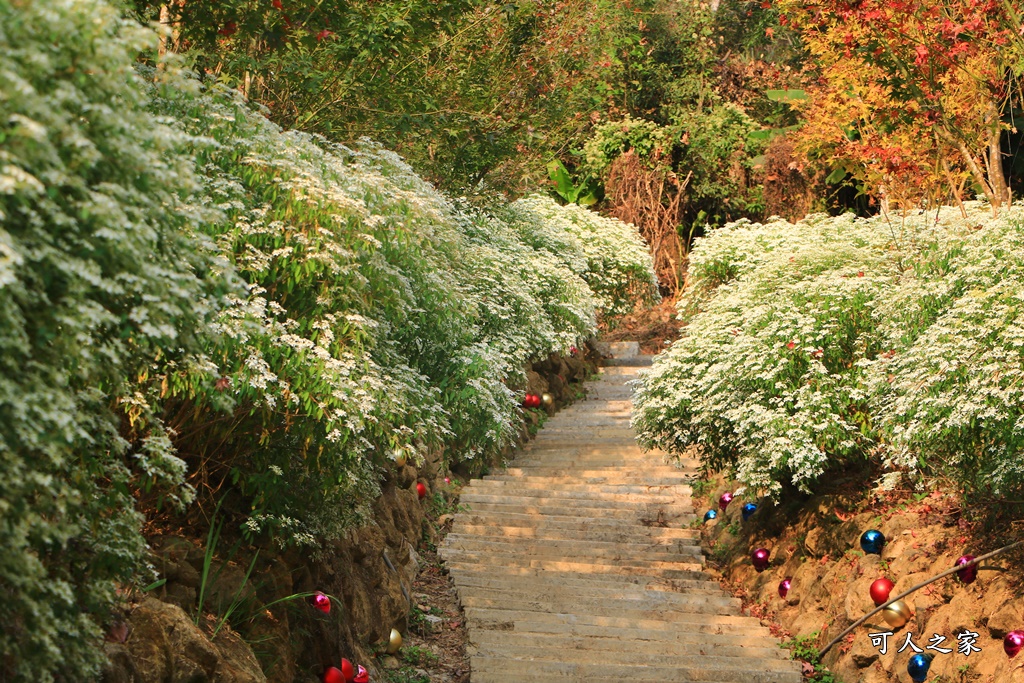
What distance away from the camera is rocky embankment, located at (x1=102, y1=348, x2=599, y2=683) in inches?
205

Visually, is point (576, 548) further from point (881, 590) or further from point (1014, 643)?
point (1014, 643)

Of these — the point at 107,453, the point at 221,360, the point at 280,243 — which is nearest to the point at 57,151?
the point at 107,453

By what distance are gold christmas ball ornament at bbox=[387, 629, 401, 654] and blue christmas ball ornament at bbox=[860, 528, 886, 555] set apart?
3.96 metres

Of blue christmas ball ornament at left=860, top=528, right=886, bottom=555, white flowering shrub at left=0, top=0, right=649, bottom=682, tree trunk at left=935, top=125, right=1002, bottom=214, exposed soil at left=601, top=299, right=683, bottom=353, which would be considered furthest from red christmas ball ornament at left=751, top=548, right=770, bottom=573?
exposed soil at left=601, top=299, right=683, bottom=353

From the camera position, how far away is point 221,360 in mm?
5277

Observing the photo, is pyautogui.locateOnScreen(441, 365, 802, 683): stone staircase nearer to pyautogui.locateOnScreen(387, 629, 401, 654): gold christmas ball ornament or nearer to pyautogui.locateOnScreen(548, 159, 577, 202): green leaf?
pyautogui.locateOnScreen(387, 629, 401, 654): gold christmas ball ornament

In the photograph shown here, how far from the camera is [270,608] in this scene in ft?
22.1

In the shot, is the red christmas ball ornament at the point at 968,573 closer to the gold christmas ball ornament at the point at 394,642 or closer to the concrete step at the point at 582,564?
the concrete step at the point at 582,564

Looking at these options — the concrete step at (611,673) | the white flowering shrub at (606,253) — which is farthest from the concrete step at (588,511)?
the white flowering shrub at (606,253)

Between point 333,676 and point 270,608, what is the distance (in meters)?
0.69

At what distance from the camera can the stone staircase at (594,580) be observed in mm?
8539

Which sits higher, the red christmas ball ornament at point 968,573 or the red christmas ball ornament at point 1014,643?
the red christmas ball ornament at point 968,573

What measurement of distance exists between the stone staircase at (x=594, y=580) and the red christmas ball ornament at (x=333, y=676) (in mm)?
1566

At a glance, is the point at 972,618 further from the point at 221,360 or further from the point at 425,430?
the point at 221,360
